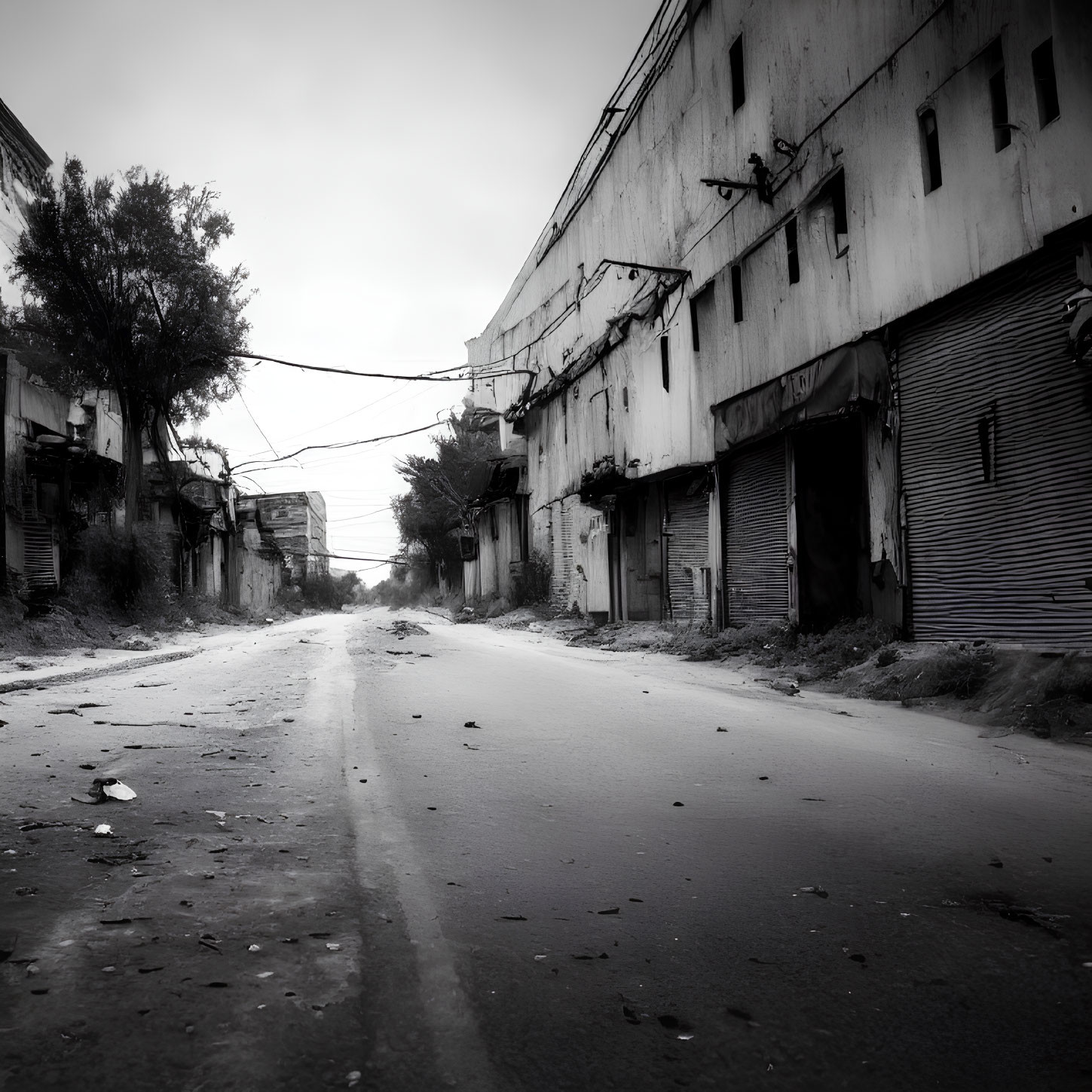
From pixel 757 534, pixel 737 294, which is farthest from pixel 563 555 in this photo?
pixel 737 294

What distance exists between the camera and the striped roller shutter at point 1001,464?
803 centimetres

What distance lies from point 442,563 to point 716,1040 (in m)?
54.4

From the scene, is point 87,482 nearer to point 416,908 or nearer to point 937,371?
point 937,371

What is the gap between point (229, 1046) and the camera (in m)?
1.80

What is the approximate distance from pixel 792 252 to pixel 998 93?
14.1 feet

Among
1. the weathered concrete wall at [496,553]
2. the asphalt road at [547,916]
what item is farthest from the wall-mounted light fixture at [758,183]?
the weathered concrete wall at [496,553]

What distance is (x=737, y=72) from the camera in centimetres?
1476

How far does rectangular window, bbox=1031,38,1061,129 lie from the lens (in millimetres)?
8180

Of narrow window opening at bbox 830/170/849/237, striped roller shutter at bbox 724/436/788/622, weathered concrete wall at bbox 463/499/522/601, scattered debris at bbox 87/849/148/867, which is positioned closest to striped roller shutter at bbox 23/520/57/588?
weathered concrete wall at bbox 463/499/522/601

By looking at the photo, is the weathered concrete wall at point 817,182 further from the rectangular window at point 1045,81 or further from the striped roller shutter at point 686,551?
the striped roller shutter at point 686,551

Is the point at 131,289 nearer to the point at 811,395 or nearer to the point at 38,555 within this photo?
the point at 38,555

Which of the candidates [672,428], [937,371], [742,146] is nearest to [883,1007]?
[937,371]

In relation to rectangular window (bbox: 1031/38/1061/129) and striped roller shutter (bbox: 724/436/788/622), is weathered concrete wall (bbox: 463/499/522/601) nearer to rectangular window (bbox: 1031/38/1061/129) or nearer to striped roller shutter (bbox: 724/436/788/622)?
striped roller shutter (bbox: 724/436/788/622)

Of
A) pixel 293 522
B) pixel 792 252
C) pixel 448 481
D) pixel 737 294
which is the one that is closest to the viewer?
pixel 792 252
